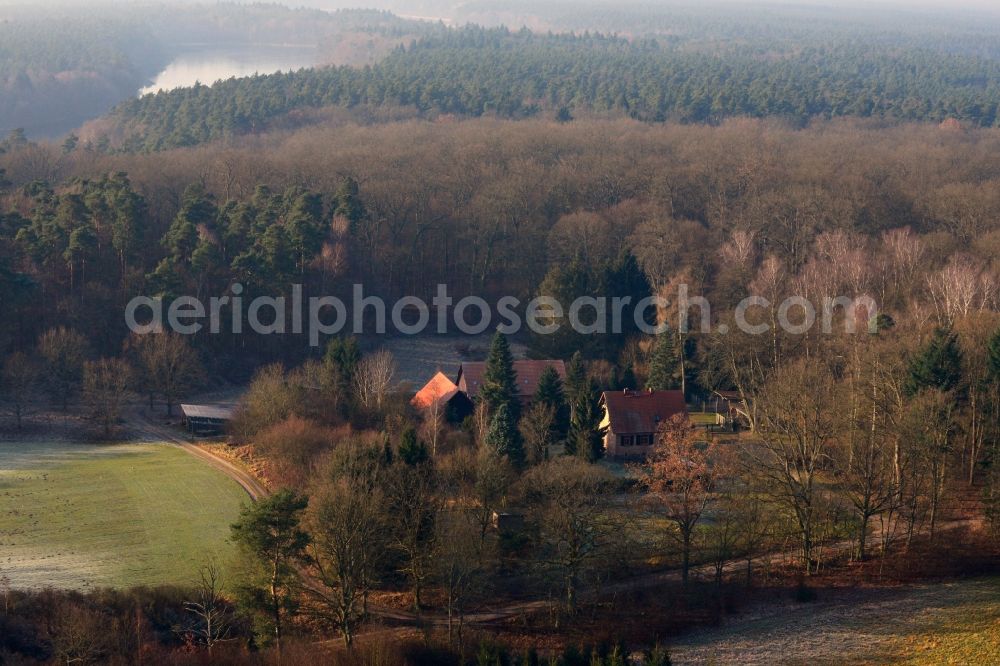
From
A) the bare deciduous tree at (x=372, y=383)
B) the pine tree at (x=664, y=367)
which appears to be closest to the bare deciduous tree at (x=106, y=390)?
the bare deciduous tree at (x=372, y=383)

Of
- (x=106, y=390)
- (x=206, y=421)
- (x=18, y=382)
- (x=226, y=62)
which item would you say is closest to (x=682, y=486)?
(x=206, y=421)

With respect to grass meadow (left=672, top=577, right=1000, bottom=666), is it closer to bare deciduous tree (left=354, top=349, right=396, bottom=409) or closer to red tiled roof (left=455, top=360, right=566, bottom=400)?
red tiled roof (left=455, top=360, right=566, bottom=400)

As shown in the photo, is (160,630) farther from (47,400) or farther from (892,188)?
(892,188)

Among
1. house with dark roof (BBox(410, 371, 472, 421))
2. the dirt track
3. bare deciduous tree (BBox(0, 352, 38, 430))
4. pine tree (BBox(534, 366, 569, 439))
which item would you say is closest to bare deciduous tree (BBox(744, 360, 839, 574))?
pine tree (BBox(534, 366, 569, 439))

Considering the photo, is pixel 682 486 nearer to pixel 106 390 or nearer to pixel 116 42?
pixel 106 390

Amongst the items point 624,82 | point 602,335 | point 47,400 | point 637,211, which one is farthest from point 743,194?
point 624,82
